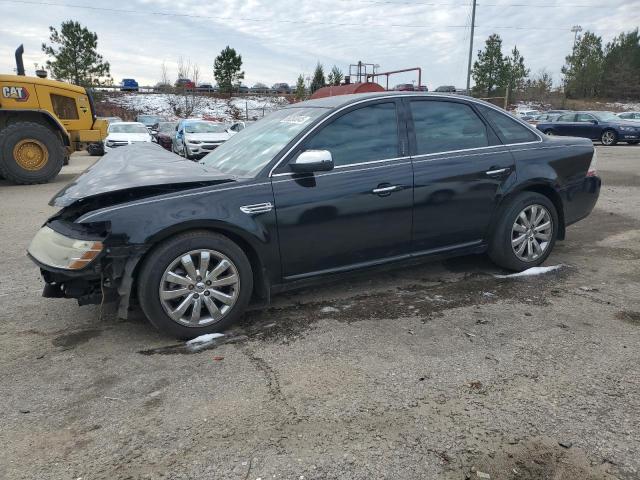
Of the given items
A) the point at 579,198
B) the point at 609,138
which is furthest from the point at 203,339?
the point at 609,138

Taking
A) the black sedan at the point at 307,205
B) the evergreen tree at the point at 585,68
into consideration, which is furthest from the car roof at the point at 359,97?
the evergreen tree at the point at 585,68

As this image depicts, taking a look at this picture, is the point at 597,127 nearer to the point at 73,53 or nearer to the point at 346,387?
the point at 346,387

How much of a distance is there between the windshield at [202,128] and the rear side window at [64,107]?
4.45 metres

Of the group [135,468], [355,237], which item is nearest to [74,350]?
[135,468]

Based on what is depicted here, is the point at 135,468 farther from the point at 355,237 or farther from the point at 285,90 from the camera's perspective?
the point at 285,90

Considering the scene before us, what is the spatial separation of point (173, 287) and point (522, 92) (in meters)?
62.7

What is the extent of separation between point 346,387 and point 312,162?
5.22ft

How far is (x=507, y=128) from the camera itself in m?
4.61

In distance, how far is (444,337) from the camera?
342cm

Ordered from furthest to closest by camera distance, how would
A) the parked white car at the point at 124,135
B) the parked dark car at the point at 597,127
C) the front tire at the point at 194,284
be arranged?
1. the parked dark car at the point at 597,127
2. the parked white car at the point at 124,135
3. the front tire at the point at 194,284

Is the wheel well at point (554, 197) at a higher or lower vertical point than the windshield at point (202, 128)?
lower

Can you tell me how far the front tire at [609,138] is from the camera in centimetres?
2133

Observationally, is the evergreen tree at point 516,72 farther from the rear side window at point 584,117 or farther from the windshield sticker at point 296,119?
the windshield sticker at point 296,119

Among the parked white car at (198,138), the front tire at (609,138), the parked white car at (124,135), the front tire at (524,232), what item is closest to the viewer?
the front tire at (524,232)
